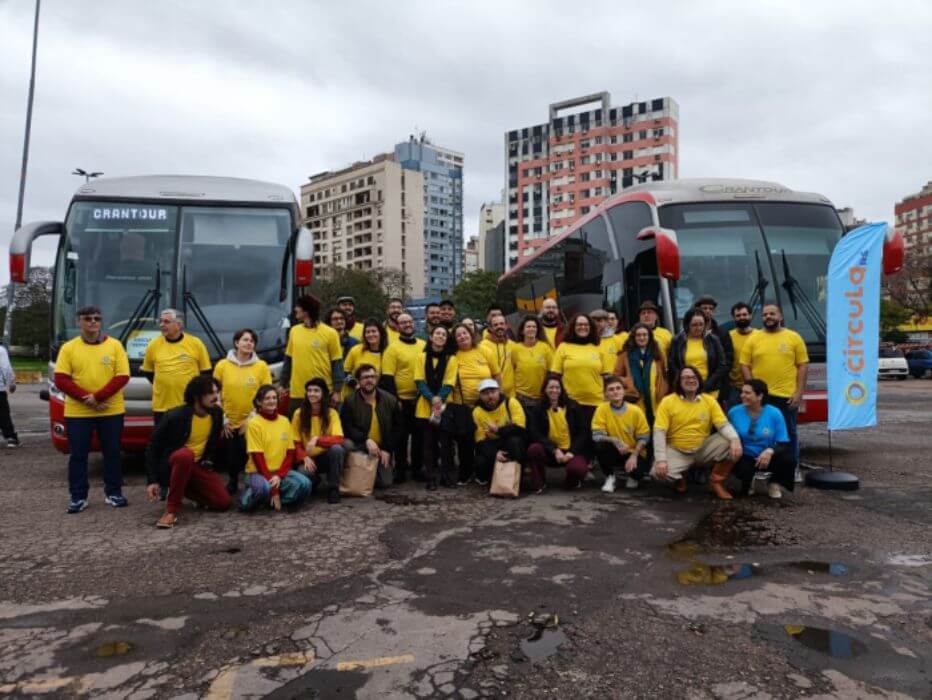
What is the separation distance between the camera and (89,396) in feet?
18.8

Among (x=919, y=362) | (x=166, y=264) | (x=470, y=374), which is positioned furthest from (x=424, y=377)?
(x=919, y=362)

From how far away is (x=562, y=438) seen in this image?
264 inches

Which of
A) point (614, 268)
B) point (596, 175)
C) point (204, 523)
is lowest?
point (204, 523)

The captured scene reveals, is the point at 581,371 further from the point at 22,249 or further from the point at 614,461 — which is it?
the point at 22,249

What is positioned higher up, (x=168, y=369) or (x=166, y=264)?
(x=166, y=264)

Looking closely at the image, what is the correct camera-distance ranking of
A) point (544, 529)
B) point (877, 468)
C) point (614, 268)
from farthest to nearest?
1. point (614, 268)
2. point (877, 468)
3. point (544, 529)

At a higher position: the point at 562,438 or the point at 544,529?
the point at 562,438

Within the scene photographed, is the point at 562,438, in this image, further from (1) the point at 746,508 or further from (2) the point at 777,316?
(2) the point at 777,316

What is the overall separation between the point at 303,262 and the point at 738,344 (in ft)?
16.1

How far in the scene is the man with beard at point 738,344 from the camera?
695 centimetres

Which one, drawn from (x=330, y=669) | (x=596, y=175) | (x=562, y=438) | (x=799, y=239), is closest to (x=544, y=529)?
(x=562, y=438)

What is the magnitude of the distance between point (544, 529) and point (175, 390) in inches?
147

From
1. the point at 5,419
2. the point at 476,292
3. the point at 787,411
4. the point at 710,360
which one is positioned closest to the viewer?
the point at 787,411

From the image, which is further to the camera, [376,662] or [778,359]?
[778,359]
